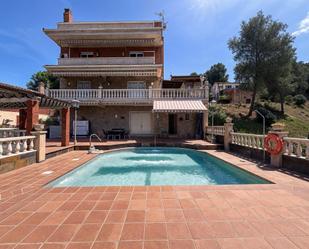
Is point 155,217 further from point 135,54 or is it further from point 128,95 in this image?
point 135,54

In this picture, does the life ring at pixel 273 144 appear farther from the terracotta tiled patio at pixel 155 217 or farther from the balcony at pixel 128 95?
the balcony at pixel 128 95

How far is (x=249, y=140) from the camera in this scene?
14.0 metres

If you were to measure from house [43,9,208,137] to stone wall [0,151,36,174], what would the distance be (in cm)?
1441

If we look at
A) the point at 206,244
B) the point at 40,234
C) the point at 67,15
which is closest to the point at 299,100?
the point at 67,15

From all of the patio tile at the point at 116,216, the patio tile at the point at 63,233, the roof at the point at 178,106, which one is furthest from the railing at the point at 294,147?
the roof at the point at 178,106

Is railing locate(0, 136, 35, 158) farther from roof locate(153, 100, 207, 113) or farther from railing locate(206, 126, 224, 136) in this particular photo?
railing locate(206, 126, 224, 136)

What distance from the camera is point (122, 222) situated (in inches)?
179

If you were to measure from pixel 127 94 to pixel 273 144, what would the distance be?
1775 cm

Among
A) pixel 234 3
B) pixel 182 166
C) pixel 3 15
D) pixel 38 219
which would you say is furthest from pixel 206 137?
pixel 3 15

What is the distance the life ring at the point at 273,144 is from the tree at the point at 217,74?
253 feet

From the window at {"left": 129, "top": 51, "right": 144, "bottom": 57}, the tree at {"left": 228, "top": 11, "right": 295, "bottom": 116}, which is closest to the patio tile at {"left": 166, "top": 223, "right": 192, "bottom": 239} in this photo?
the window at {"left": 129, "top": 51, "right": 144, "bottom": 57}

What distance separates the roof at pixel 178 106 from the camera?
2127 cm

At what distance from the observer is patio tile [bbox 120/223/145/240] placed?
3.93 m

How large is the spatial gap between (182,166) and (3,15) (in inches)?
813
